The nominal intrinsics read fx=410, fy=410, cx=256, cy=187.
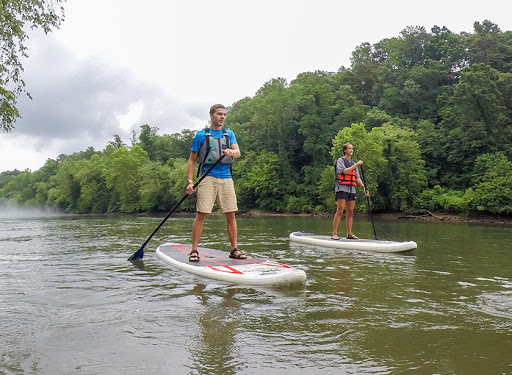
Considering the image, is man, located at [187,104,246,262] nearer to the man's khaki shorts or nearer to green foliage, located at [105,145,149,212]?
the man's khaki shorts

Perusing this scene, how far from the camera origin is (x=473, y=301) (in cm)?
439

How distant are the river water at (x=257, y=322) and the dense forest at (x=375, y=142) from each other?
35.9 meters

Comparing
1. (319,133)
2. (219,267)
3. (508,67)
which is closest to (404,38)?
(508,67)

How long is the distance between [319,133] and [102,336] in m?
60.4

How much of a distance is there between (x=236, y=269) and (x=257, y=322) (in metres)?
2.06

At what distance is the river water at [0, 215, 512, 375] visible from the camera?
2.76m

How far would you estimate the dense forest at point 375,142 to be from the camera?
146ft

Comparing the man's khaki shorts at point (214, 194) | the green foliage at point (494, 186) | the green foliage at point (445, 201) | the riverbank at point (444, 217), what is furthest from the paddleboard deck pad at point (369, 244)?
the green foliage at point (445, 201)

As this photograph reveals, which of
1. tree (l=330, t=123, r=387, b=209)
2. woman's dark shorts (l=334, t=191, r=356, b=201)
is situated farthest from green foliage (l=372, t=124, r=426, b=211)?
woman's dark shorts (l=334, t=191, r=356, b=201)

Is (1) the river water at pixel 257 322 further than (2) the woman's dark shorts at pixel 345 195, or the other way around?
(2) the woman's dark shorts at pixel 345 195

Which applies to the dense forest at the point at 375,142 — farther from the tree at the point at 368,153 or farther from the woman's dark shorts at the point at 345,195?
the woman's dark shorts at the point at 345,195

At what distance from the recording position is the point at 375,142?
149 ft

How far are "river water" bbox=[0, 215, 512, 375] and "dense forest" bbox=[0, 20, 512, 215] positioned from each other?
118 ft

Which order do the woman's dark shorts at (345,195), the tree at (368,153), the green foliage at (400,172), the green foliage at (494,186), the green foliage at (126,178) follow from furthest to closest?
the green foliage at (126,178), the green foliage at (400,172), the tree at (368,153), the green foliage at (494,186), the woman's dark shorts at (345,195)
